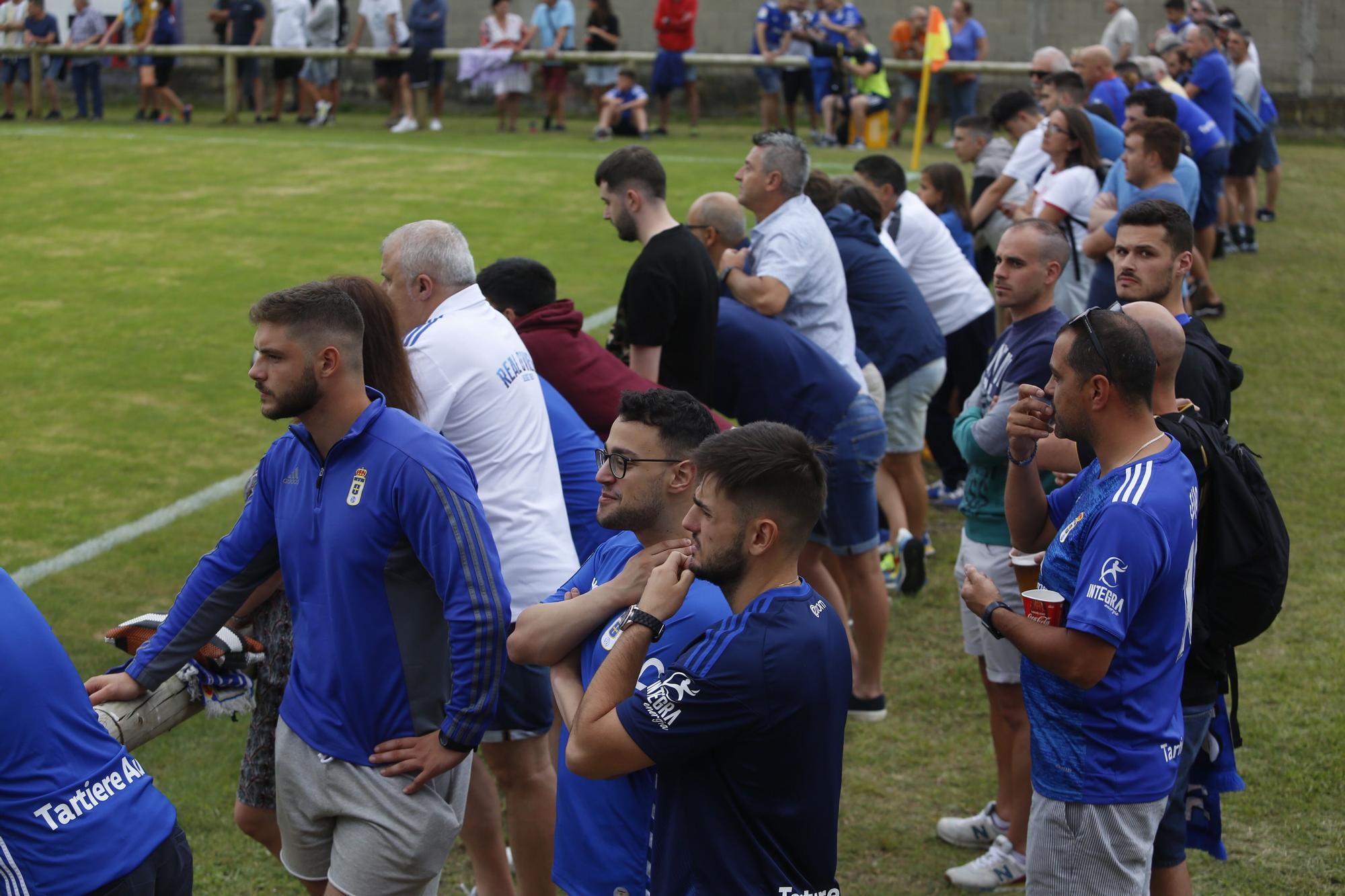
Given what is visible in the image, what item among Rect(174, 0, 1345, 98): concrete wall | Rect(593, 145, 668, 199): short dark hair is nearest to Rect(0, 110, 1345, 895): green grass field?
Rect(174, 0, 1345, 98): concrete wall

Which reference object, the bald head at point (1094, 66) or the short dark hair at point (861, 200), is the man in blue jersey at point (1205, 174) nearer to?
the bald head at point (1094, 66)

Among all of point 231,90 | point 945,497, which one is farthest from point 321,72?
point 945,497

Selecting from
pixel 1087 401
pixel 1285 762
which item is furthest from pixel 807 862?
pixel 1285 762

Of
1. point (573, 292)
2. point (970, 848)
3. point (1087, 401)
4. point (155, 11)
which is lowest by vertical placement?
point (970, 848)

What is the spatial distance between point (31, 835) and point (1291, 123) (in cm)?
2475

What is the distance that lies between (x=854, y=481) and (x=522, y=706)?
2259 mm

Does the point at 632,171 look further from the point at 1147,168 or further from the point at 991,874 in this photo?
the point at 1147,168

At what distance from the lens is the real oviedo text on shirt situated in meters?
4.42

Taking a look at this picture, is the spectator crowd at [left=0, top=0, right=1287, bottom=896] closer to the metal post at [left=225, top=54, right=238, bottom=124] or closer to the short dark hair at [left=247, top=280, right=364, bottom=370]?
the short dark hair at [left=247, top=280, right=364, bottom=370]

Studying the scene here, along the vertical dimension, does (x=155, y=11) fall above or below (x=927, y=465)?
above

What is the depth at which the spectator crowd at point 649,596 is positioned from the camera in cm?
292

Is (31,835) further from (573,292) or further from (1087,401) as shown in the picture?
(573,292)

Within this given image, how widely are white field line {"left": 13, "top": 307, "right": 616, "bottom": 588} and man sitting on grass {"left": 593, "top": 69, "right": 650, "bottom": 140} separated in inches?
536

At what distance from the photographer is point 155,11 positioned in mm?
24734
